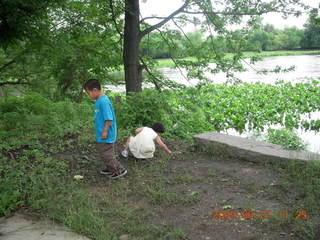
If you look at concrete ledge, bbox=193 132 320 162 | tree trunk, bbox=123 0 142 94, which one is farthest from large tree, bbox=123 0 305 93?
concrete ledge, bbox=193 132 320 162

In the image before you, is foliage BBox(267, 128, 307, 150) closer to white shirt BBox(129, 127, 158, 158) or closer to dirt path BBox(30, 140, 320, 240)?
dirt path BBox(30, 140, 320, 240)

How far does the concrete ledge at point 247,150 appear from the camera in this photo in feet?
16.3

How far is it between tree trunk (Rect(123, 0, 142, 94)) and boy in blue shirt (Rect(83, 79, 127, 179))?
202 inches

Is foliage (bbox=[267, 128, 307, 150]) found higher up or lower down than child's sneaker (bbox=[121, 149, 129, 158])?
lower down

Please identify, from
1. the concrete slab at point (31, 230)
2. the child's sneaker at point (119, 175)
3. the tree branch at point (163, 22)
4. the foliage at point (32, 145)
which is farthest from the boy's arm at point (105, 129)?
the tree branch at point (163, 22)

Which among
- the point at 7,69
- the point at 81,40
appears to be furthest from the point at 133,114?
the point at 7,69

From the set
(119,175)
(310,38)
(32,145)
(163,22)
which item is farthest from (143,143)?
(310,38)

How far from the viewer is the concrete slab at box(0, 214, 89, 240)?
10.5 ft

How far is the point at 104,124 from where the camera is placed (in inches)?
181

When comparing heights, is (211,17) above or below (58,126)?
above

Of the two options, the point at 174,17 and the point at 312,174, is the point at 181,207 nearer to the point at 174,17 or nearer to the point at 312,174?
the point at 312,174

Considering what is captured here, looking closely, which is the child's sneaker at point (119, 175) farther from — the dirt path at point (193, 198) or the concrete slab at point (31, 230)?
the concrete slab at point (31, 230)

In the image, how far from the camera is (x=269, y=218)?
3.43m

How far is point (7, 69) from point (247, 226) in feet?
35.0
